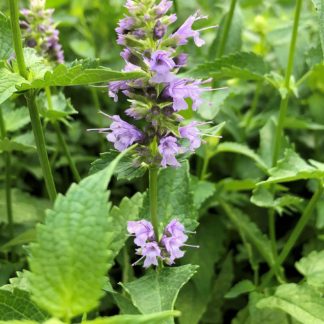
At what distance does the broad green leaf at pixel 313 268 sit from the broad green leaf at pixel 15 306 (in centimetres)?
93

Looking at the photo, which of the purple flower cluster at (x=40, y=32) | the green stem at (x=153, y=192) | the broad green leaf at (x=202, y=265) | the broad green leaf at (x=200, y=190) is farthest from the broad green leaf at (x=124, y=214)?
the purple flower cluster at (x=40, y=32)

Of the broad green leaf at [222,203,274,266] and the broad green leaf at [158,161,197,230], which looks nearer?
the broad green leaf at [158,161,197,230]

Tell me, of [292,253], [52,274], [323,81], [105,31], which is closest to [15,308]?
[52,274]

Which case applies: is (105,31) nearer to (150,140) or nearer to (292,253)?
(292,253)

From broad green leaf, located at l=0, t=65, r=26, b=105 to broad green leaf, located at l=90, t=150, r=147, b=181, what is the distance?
248mm

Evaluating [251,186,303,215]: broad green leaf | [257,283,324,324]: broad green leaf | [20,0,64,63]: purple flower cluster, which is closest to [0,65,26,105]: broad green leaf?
[20,0,64,63]: purple flower cluster

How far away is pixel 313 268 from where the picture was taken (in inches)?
77.0

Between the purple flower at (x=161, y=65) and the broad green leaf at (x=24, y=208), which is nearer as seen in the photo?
the purple flower at (x=161, y=65)

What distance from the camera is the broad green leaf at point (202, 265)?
76.9 inches

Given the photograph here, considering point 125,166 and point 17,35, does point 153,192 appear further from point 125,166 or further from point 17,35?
point 17,35

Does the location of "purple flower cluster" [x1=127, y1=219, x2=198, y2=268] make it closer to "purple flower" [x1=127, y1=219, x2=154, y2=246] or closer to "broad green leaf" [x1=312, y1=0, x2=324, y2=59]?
"purple flower" [x1=127, y1=219, x2=154, y2=246]

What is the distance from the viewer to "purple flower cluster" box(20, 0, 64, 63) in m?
2.02

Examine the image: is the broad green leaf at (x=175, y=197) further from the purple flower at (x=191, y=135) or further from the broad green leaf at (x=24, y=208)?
the broad green leaf at (x=24, y=208)

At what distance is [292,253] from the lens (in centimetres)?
242
